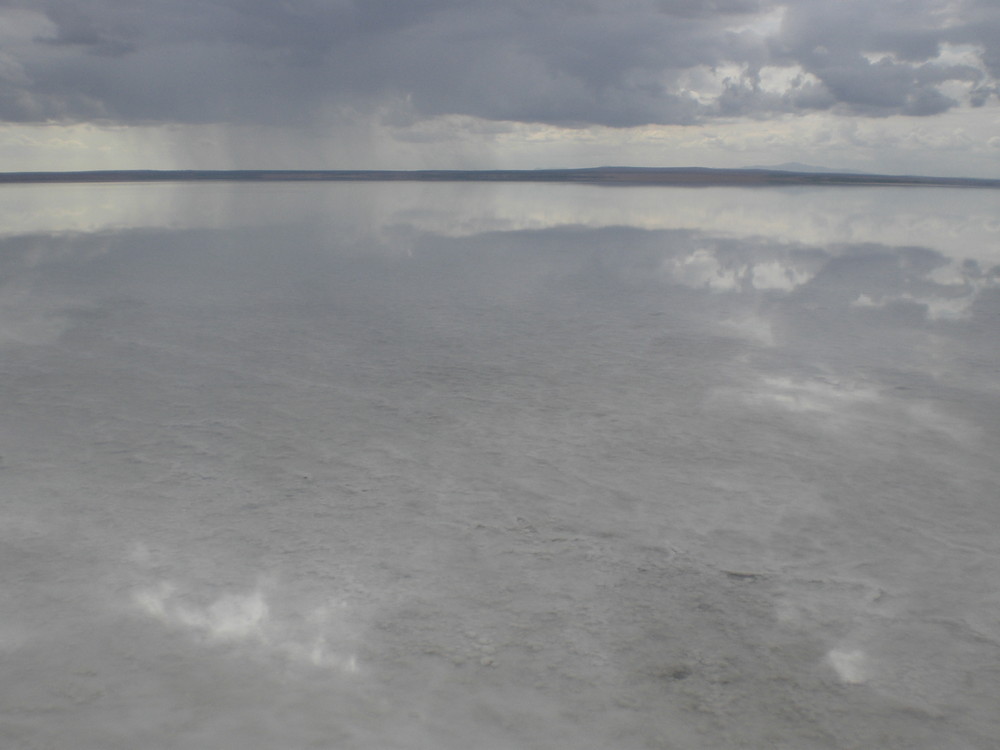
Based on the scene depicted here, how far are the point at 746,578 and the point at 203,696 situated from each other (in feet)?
7.77

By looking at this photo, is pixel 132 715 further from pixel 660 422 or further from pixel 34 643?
pixel 660 422

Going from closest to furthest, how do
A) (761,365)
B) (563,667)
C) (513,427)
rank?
(563,667) < (513,427) < (761,365)

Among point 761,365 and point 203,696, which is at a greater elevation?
point 761,365

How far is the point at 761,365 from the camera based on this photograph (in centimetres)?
743

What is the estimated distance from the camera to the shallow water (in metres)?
2.84

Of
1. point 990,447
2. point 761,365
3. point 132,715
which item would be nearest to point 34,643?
point 132,715

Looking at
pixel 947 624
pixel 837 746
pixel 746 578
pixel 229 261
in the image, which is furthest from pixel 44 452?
pixel 229 261

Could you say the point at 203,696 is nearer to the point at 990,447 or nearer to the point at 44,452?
the point at 44,452

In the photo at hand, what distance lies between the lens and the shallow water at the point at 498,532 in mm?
2838

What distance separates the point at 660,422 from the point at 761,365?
2146mm

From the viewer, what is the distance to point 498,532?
410cm

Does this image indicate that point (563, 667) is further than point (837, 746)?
Yes

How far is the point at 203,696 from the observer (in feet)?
9.36

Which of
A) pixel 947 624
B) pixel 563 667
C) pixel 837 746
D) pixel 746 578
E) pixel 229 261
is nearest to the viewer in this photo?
pixel 837 746
